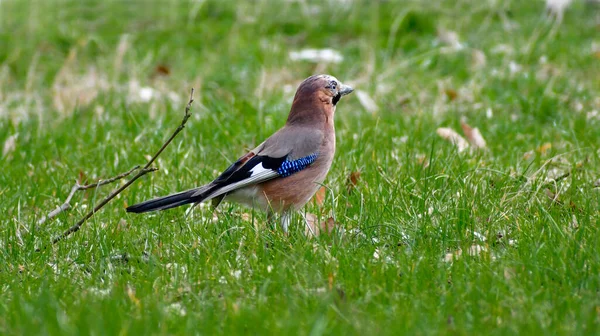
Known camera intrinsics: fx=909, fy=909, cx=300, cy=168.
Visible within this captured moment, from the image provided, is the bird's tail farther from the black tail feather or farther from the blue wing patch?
the blue wing patch

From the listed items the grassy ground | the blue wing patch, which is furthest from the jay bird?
the grassy ground

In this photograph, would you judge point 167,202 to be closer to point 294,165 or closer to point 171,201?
point 171,201

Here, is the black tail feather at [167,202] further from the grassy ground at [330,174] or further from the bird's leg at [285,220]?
the bird's leg at [285,220]

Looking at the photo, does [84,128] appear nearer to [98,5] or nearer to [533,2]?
[98,5]

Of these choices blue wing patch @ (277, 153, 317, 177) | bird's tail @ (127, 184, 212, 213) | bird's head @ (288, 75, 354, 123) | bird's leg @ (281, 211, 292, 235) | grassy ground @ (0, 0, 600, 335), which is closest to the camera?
grassy ground @ (0, 0, 600, 335)

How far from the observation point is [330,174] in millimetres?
5590

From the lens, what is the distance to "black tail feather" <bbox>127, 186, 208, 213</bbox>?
14.4ft

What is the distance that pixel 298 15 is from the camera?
1065 cm

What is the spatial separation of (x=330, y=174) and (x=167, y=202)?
4.60ft

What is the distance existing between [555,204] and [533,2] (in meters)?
6.56

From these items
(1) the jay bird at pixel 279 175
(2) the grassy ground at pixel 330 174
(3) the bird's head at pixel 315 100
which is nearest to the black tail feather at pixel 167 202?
(1) the jay bird at pixel 279 175

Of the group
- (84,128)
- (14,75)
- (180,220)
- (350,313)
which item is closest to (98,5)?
(14,75)

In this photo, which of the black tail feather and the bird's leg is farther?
the bird's leg

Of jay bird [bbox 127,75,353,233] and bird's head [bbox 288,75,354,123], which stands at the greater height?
bird's head [bbox 288,75,354,123]
